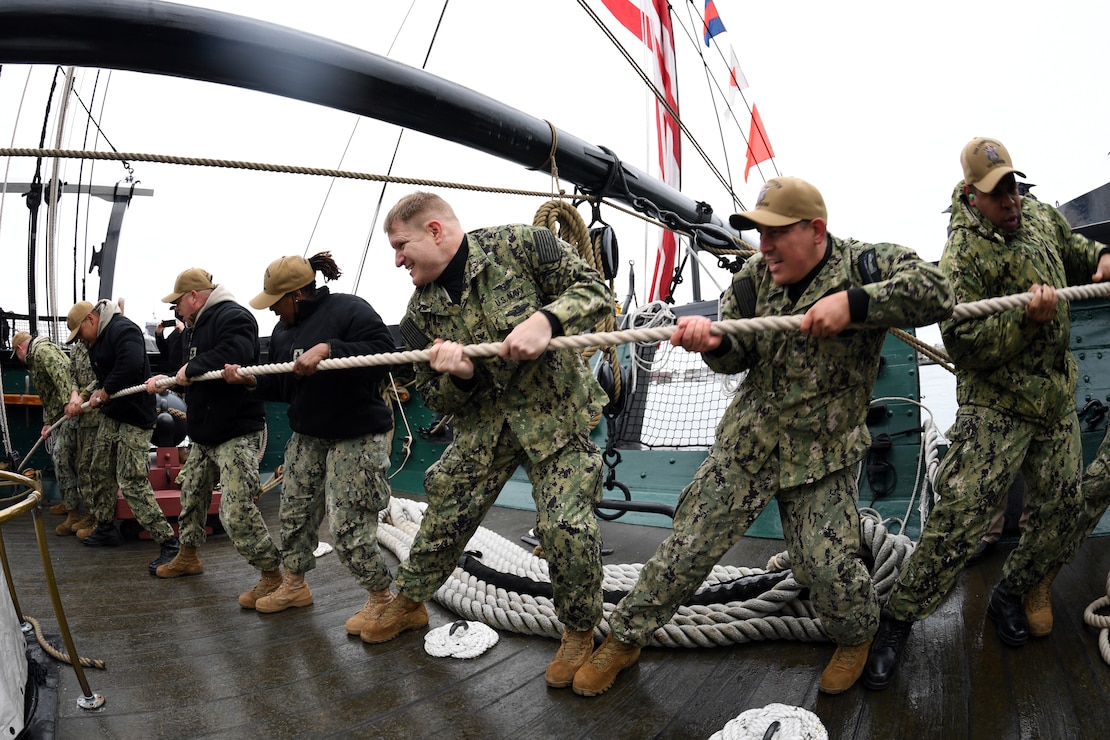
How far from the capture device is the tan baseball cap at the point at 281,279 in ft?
10.1

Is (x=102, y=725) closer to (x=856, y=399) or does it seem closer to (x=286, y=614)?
(x=286, y=614)

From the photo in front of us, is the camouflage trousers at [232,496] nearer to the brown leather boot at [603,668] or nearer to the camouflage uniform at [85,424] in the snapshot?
the camouflage uniform at [85,424]

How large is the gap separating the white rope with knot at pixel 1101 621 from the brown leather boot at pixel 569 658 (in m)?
1.47

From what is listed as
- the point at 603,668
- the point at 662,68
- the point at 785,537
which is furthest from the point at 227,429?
the point at 662,68

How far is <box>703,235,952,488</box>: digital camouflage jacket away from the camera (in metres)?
2.01

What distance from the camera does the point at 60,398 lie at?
5.65 metres

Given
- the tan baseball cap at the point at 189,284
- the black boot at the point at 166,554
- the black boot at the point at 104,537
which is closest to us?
the tan baseball cap at the point at 189,284

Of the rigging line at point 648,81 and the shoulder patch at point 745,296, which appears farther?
the rigging line at point 648,81

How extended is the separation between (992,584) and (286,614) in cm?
287

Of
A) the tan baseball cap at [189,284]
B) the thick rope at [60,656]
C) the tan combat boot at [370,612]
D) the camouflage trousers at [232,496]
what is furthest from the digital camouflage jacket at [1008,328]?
the tan baseball cap at [189,284]

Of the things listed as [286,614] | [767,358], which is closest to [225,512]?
[286,614]

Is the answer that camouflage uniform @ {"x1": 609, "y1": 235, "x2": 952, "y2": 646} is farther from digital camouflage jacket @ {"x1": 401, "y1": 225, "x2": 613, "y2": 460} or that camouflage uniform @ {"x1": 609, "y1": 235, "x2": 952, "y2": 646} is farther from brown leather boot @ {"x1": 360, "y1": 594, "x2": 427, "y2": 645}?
brown leather boot @ {"x1": 360, "y1": 594, "x2": 427, "y2": 645}

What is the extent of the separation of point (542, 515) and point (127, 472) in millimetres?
3360

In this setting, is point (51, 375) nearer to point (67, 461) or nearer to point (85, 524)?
point (67, 461)
